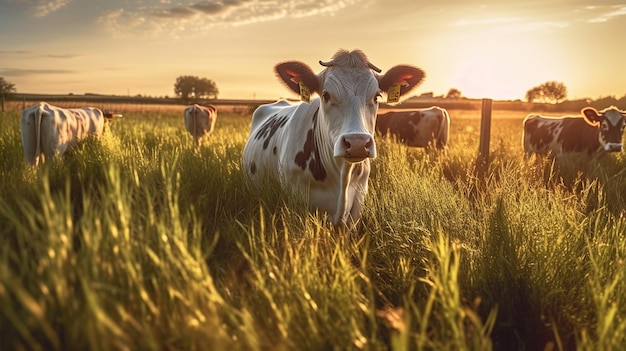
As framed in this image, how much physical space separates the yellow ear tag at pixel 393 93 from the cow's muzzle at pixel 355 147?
119 centimetres

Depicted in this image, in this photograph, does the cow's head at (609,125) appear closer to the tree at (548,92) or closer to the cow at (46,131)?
the cow at (46,131)

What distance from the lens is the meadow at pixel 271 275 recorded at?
1.25m

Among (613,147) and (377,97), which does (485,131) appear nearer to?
(613,147)

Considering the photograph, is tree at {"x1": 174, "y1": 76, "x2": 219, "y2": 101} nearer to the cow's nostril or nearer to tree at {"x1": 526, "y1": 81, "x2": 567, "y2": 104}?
tree at {"x1": 526, "y1": 81, "x2": 567, "y2": 104}

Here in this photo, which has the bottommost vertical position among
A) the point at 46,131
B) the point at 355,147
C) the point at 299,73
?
the point at 46,131

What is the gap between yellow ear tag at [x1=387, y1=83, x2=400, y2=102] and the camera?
13.8ft

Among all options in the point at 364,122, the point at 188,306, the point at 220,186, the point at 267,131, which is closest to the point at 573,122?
the point at 267,131

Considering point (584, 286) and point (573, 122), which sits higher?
point (573, 122)

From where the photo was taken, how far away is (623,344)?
1.70 m

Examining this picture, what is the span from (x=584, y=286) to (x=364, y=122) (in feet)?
5.96

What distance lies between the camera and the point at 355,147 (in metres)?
3.13

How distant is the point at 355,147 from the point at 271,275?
1.66 m

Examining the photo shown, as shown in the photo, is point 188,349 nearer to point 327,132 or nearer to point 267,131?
point 327,132

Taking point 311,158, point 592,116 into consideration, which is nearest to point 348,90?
point 311,158
